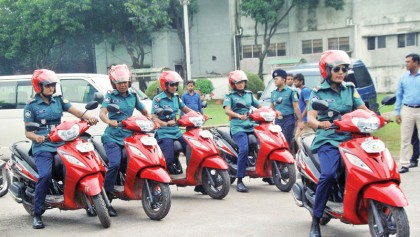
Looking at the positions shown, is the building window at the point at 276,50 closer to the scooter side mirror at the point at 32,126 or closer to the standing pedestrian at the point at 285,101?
the standing pedestrian at the point at 285,101

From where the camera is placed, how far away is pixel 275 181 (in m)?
8.63

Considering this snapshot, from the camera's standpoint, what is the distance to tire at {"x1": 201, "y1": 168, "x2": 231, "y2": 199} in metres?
7.95

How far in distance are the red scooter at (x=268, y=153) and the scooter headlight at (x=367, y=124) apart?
3225mm

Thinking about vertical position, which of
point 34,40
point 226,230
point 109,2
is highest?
point 109,2

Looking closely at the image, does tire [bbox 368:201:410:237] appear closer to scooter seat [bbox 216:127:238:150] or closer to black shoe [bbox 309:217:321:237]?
black shoe [bbox 309:217:321:237]

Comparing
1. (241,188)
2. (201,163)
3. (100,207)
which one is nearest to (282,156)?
(241,188)

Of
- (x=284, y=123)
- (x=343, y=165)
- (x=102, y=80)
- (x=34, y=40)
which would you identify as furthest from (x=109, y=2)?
(x=343, y=165)

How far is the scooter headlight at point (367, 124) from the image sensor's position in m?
5.13

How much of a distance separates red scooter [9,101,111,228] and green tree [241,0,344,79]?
2848 centimetres

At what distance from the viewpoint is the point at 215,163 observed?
7965 millimetres

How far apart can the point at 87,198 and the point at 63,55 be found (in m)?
32.1

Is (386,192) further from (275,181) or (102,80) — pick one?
(102,80)

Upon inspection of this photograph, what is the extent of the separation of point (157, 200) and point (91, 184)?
95cm

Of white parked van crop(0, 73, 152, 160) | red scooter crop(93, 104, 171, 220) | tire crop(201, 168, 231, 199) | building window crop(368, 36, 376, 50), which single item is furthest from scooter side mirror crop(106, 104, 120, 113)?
building window crop(368, 36, 376, 50)
